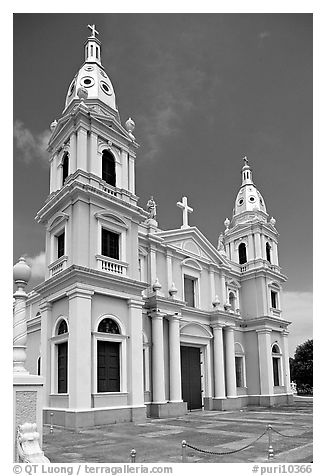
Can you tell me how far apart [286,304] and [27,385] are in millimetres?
24755

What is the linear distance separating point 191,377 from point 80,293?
9370 millimetres

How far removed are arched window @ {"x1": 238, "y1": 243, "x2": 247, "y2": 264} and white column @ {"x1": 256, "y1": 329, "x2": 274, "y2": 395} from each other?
15.8 ft

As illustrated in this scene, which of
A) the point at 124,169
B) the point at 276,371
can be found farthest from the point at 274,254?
the point at 124,169

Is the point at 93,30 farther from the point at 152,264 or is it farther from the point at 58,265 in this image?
the point at 152,264

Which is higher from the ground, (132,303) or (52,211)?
(52,211)

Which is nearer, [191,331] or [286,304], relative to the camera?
[191,331]

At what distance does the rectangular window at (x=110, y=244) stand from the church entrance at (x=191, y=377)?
707 cm

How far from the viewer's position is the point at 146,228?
22.5 m

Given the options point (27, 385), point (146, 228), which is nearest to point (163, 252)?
point (146, 228)

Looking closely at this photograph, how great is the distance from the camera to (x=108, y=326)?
56.5 ft

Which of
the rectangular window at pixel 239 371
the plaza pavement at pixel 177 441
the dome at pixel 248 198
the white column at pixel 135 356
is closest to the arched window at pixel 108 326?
the white column at pixel 135 356

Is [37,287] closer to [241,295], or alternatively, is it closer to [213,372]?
[213,372]
